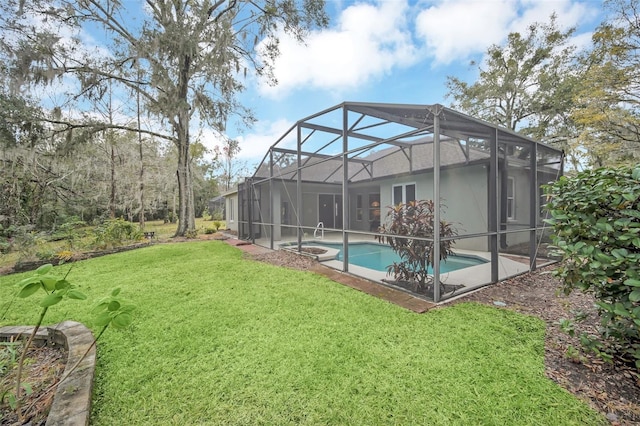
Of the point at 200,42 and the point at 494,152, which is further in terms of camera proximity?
the point at 200,42

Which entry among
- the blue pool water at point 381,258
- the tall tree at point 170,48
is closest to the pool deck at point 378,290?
the blue pool water at point 381,258

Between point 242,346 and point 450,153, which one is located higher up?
point 450,153

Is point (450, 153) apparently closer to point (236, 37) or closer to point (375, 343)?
point (375, 343)

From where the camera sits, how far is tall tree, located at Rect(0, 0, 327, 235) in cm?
864

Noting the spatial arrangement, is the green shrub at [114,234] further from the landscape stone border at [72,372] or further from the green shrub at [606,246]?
the green shrub at [606,246]

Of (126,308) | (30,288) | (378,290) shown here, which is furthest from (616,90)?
(30,288)

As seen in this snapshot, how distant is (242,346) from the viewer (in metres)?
2.63

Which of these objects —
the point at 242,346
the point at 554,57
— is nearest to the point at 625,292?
the point at 242,346

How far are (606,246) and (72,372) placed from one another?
444 cm

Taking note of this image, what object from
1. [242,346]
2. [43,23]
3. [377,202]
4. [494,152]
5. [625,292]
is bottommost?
[242,346]

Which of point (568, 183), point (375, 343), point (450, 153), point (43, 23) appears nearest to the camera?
point (568, 183)

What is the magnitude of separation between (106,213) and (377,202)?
16.9m

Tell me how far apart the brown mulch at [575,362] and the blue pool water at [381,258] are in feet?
2.24

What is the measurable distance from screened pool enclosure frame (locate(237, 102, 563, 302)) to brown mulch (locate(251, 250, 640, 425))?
1.89 feet
